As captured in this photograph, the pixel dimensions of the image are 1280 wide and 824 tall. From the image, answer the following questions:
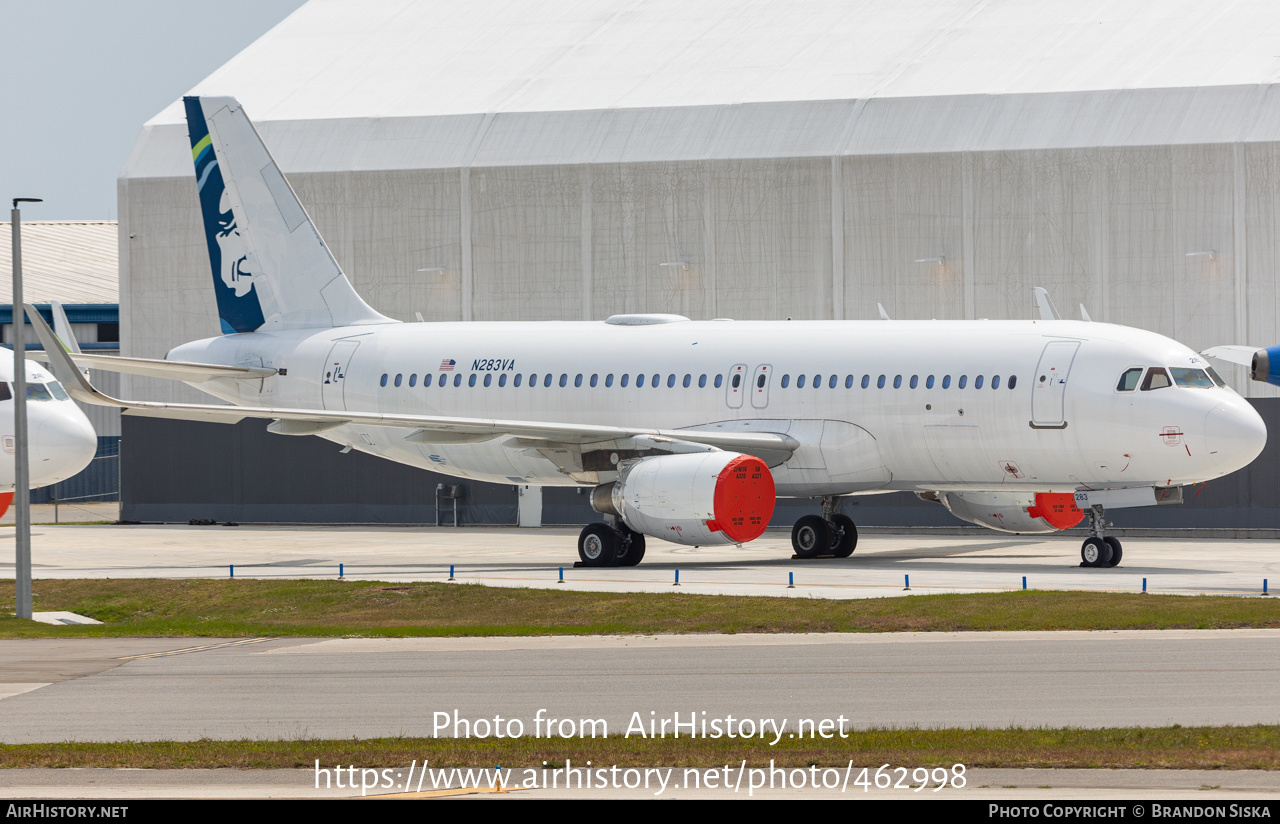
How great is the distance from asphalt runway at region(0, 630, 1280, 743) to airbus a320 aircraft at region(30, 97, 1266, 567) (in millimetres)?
8709

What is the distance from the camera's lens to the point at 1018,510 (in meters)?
31.9

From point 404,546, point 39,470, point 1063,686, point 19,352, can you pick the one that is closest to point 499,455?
point 404,546

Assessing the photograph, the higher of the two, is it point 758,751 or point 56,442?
point 56,442

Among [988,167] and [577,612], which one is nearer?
[577,612]

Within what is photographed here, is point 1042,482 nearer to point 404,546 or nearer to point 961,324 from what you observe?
point 961,324

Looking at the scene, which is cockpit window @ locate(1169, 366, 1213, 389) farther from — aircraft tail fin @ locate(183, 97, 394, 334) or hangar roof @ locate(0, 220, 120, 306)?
hangar roof @ locate(0, 220, 120, 306)

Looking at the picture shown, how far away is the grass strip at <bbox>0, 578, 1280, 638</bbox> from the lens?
64.8ft

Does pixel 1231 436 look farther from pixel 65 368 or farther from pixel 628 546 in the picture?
pixel 65 368

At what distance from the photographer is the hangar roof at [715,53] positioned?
42875 mm

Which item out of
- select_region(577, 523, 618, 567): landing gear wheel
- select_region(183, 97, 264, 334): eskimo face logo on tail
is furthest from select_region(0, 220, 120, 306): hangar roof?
select_region(577, 523, 618, 567): landing gear wheel

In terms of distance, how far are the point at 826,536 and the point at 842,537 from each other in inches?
13.1

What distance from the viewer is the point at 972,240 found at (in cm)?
4162

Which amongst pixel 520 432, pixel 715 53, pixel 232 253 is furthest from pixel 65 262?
pixel 520 432
